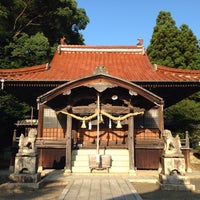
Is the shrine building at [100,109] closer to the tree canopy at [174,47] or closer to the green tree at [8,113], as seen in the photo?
the green tree at [8,113]

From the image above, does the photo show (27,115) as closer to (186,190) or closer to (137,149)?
(137,149)

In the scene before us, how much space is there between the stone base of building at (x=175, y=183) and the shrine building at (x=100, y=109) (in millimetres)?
2879

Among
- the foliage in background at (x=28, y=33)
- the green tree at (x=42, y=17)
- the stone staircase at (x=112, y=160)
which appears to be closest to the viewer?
the stone staircase at (x=112, y=160)

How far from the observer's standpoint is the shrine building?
11461 millimetres

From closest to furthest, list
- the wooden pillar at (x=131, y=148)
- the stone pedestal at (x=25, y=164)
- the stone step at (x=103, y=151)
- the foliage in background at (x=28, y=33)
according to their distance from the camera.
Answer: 1. the stone pedestal at (x=25, y=164)
2. the wooden pillar at (x=131, y=148)
3. the stone step at (x=103, y=151)
4. the foliage in background at (x=28, y=33)

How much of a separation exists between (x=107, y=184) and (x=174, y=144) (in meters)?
2.65

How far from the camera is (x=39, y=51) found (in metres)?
23.5

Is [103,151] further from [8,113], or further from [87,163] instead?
[8,113]

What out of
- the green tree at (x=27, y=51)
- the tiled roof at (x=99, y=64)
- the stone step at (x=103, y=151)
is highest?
the green tree at (x=27, y=51)

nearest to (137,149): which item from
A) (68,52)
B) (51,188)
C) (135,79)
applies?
(135,79)

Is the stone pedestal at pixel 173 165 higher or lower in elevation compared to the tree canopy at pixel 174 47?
lower

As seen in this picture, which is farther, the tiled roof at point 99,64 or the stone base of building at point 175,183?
the tiled roof at point 99,64

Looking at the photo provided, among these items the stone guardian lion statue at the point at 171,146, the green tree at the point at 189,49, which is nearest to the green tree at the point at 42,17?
the green tree at the point at 189,49

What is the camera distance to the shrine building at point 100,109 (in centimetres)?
1146
